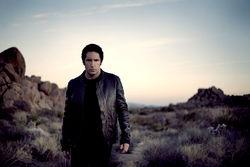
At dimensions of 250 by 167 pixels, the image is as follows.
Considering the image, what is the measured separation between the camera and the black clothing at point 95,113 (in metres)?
2.35

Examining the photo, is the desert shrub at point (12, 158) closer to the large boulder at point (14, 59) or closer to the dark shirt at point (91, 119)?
the dark shirt at point (91, 119)

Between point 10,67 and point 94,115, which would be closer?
point 94,115

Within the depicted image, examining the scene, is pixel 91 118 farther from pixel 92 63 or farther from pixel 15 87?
pixel 15 87

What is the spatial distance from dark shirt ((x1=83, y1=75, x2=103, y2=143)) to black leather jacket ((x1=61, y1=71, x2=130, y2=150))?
2.4 inches

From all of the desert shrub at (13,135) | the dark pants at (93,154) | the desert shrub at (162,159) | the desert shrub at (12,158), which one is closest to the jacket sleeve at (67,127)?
the dark pants at (93,154)

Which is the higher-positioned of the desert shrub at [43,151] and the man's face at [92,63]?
the man's face at [92,63]

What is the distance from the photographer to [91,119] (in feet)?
7.81

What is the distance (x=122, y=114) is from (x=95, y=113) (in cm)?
35

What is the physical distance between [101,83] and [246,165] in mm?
3933

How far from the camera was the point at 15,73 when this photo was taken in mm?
19844

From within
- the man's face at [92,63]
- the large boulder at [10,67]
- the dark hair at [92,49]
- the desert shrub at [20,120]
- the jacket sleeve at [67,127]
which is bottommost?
the desert shrub at [20,120]

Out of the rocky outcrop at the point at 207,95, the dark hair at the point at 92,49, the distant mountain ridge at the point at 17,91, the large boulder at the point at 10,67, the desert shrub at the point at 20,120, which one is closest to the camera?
the dark hair at the point at 92,49

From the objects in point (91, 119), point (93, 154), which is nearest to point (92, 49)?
point (91, 119)

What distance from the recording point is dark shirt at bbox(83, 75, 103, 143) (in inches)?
92.4
